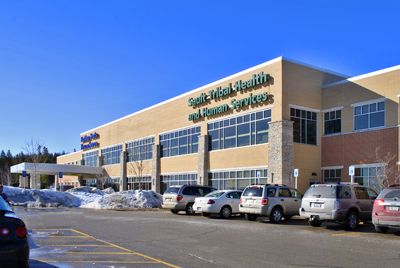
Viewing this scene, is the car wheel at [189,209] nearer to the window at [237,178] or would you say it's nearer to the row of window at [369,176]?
the window at [237,178]

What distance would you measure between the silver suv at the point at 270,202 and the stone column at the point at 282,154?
39.8 feet

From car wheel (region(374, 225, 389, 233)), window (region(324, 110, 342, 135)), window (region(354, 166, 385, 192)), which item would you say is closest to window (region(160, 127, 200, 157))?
window (region(324, 110, 342, 135))

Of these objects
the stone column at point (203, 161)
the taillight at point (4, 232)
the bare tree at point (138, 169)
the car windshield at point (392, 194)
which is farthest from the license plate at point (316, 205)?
the bare tree at point (138, 169)

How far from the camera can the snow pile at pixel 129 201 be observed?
35562 mm

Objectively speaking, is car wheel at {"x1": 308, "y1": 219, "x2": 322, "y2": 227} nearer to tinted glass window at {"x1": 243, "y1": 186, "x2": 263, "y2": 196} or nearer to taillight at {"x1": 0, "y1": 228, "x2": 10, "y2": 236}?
tinted glass window at {"x1": 243, "y1": 186, "x2": 263, "y2": 196}

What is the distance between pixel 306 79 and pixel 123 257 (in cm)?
2853

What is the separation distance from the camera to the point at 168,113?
52781 mm

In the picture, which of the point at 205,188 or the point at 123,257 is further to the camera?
the point at 205,188

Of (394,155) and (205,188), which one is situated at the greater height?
(394,155)

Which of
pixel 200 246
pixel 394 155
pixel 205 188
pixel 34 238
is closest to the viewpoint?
pixel 200 246

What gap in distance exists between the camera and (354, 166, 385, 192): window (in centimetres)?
3128

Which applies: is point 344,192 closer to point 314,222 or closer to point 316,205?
point 316,205

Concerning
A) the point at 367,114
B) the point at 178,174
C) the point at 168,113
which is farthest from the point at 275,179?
the point at 168,113

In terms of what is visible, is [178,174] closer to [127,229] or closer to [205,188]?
[205,188]
